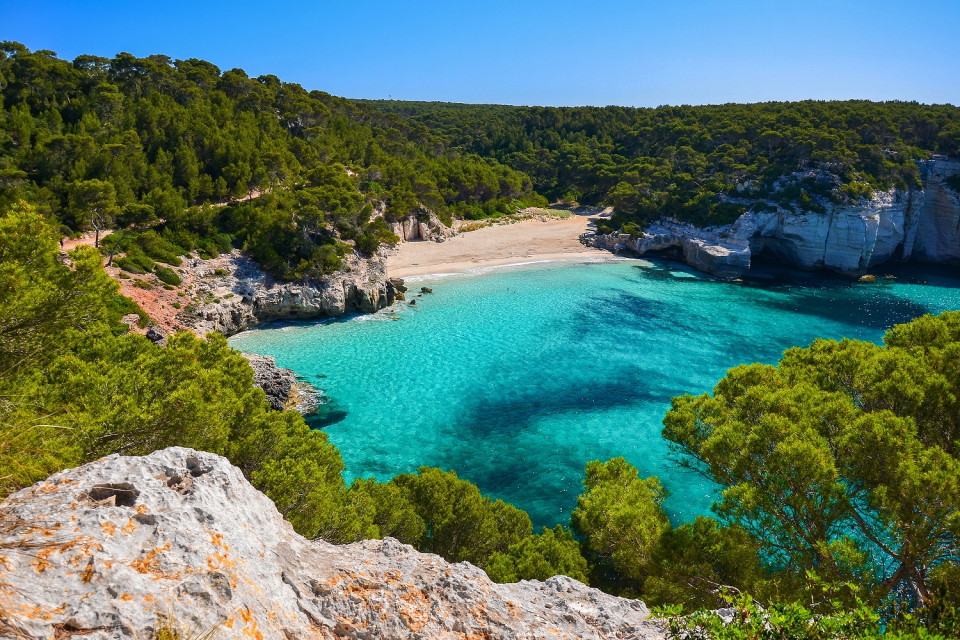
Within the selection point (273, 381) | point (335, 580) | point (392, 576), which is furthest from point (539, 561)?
point (273, 381)

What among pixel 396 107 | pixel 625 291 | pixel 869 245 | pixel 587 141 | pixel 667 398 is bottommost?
pixel 667 398

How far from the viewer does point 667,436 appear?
33.9 feet

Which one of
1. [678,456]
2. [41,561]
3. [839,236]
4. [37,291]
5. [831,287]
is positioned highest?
[839,236]

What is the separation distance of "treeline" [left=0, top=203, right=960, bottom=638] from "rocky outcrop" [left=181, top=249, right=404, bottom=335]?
55.1ft

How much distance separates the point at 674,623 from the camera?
4730mm

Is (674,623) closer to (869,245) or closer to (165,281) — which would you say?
(165,281)

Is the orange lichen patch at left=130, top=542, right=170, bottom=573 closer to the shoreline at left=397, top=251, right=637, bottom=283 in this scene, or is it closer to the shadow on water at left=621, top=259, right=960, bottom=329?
the shadow on water at left=621, top=259, right=960, bottom=329

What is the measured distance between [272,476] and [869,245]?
171 ft

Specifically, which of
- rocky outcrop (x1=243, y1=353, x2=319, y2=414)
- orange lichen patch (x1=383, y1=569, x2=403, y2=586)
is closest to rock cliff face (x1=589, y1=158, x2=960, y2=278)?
rocky outcrop (x1=243, y1=353, x2=319, y2=414)

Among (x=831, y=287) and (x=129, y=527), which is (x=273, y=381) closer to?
(x=129, y=527)

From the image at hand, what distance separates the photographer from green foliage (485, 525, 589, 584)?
30.0 feet

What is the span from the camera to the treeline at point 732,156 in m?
46.2

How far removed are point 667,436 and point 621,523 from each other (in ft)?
6.84

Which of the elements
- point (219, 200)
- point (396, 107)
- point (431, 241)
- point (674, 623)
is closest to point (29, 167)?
point (219, 200)
